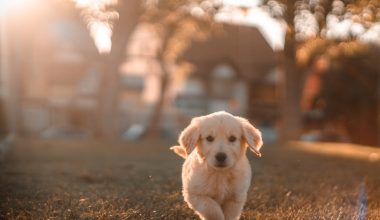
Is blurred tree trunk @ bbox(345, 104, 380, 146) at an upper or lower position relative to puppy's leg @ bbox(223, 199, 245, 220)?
lower

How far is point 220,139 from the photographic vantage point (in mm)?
6316

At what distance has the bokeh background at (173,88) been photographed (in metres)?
11.6

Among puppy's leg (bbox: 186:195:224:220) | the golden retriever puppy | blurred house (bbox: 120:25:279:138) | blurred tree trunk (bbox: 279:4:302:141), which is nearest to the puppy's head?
the golden retriever puppy

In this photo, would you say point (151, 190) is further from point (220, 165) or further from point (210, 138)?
point (220, 165)

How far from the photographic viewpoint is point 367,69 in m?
36.0

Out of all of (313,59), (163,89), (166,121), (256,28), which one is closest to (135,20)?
(313,59)

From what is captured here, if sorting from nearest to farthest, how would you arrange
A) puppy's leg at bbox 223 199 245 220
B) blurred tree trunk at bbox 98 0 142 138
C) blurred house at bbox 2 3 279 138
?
puppy's leg at bbox 223 199 245 220, blurred tree trunk at bbox 98 0 142 138, blurred house at bbox 2 3 279 138

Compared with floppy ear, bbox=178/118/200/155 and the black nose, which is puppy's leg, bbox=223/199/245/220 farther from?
floppy ear, bbox=178/118/200/155

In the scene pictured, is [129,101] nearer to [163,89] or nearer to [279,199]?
[163,89]

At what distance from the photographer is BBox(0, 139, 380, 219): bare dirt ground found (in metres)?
6.75

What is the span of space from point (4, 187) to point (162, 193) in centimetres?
233

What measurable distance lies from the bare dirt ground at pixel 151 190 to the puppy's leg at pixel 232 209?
63 cm

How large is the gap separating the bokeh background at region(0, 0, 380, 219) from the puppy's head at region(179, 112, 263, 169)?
873 millimetres

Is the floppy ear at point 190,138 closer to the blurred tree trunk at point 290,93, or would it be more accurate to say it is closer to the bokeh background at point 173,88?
the bokeh background at point 173,88
